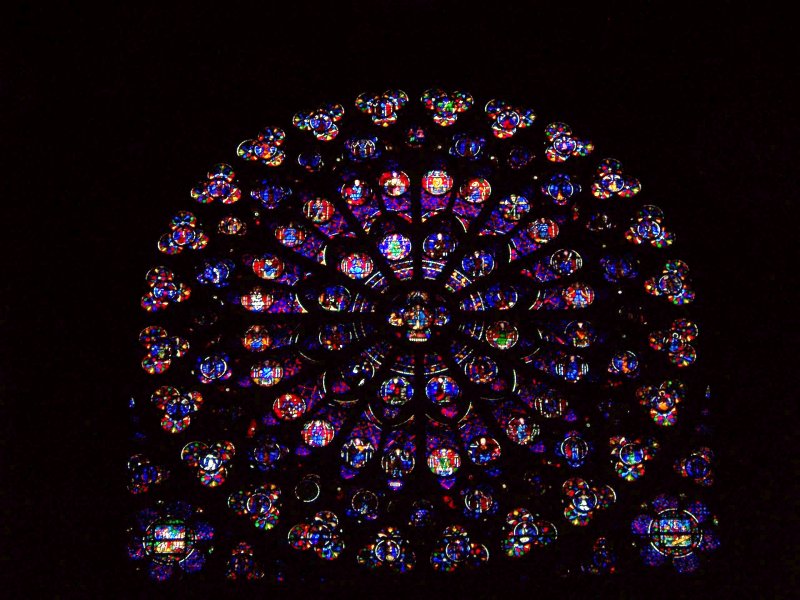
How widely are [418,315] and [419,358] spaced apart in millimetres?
322

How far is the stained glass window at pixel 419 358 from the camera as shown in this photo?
949 cm

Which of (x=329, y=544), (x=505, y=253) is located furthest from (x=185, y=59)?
(x=329, y=544)

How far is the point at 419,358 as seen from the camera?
9977 millimetres

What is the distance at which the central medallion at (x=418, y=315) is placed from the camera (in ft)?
33.0

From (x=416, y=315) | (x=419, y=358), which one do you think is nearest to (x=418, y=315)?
(x=416, y=315)

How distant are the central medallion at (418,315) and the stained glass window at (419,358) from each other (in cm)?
2

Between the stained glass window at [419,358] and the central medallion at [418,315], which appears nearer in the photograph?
the stained glass window at [419,358]

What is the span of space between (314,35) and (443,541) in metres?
3.75

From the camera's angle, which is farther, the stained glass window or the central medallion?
the central medallion

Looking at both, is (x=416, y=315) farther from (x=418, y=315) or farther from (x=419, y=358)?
(x=419, y=358)

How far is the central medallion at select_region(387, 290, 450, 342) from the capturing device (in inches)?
396

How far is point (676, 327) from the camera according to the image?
32.9 ft

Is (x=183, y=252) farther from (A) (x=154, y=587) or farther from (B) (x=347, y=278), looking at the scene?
(A) (x=154, y=587)

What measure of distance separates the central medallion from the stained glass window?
16 millimetres
